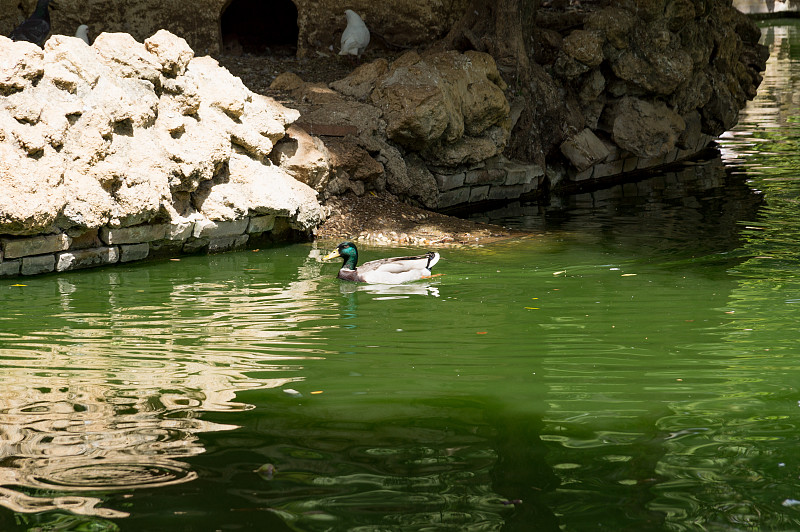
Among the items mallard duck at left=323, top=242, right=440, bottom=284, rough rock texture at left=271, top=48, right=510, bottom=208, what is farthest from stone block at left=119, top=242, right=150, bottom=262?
mallard duck at left=323, top=242, right=440, bottom=284

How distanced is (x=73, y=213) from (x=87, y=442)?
5.39 m

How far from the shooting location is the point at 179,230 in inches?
440

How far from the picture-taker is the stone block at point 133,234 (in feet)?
34.9

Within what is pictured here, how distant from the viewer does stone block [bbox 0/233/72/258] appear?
9.87 metres

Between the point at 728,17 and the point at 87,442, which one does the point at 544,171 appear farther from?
the point at 87,442

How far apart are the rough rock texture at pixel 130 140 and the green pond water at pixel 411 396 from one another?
0.84 m

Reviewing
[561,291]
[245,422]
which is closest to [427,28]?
[561,291]

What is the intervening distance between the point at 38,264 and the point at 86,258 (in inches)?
21.5

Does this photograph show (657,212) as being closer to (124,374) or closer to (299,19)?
(299,19)

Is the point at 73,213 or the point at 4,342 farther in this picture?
the point at 73,213

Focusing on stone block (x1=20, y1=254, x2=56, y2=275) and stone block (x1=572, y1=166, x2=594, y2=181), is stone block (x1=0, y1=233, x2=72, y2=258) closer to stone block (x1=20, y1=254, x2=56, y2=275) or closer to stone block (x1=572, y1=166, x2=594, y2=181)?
stone block (x1=20, y1=254, x2=56, y2=275)

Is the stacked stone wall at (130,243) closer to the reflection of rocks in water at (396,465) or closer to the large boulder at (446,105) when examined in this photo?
the large boulder at (446,105)

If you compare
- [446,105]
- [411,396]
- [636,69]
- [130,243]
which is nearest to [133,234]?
[130,243]

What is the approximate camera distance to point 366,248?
11836mm
